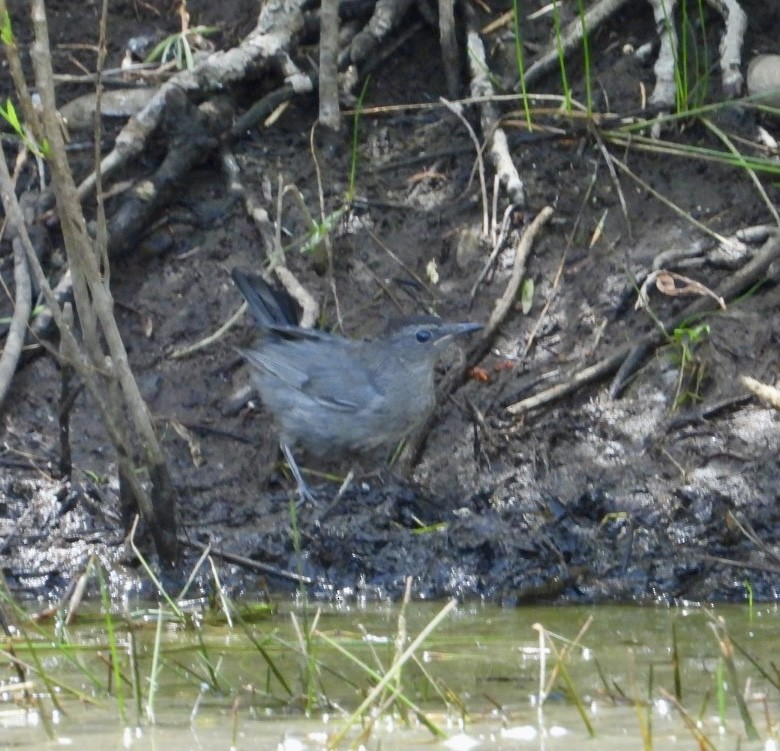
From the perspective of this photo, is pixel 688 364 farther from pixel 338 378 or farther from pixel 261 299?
pixel 261 299

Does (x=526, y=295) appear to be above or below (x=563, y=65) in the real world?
below

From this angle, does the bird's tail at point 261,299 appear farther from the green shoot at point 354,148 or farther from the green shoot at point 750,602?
the green shoot at point 750,602

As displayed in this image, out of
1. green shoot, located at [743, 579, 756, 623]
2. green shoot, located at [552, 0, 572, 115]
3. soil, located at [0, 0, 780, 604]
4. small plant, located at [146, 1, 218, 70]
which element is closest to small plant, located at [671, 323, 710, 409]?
soil, located at [0, 0, 780, 604]

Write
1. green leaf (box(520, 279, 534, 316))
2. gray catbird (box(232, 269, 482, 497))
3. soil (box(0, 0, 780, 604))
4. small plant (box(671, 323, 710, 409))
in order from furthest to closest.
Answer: green leaf (box(520, 279, 534, 316)), gray catbird (box(232, 269, 482, 497)), small plant (box(671, 323, 710, 409)), soil (box(0, 0, 780, 604))

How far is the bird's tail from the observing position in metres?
6.92

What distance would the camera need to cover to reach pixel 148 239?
7801 millimetres

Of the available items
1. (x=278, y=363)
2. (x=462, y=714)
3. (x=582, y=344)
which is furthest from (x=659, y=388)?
(x=462, y=714)

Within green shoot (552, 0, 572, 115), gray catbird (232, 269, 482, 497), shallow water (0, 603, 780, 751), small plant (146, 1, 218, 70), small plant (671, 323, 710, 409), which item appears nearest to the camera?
shallow water (0, 603, 780, 751)

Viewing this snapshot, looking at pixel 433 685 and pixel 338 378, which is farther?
pixel 338 378

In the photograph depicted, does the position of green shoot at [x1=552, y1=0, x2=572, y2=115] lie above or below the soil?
above

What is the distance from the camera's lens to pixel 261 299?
274 inches

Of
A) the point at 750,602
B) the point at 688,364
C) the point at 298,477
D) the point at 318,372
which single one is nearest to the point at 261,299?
the point at 318,372

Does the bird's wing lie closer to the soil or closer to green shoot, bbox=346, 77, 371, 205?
the soil

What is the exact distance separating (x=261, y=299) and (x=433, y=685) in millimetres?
3411
